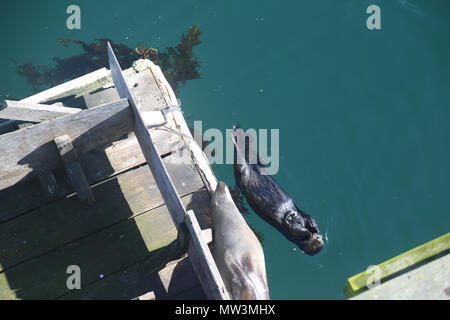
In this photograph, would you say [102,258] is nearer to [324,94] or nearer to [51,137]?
[51,137]

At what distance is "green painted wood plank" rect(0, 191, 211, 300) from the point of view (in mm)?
3506

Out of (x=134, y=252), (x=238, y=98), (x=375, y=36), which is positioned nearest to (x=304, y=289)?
(x=134, y=252)

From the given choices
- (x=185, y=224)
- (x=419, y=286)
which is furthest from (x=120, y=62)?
(x=419, y=286)

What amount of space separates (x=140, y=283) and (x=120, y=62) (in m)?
4.75

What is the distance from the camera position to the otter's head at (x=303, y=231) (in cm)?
525

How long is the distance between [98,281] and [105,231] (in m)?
0.49

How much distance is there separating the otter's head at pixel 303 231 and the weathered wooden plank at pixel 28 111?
329cm

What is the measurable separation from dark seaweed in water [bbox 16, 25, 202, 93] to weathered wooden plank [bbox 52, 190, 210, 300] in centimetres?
387

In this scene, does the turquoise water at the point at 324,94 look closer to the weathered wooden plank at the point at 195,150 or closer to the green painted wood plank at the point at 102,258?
the weathered wooden plank at the point at 195,150

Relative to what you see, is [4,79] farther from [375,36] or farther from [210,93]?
[375,36]

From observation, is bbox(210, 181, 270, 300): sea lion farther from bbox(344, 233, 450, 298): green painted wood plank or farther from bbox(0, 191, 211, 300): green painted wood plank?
bbox(344, 233, 450, 298): green painted wood plank

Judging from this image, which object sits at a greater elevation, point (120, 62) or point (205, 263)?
point (120, 62)

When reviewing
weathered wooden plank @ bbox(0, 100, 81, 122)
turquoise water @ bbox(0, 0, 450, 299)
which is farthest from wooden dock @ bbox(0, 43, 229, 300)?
turquoise water @ bbox(0, 0, 450, 299)

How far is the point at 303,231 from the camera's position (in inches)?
205
